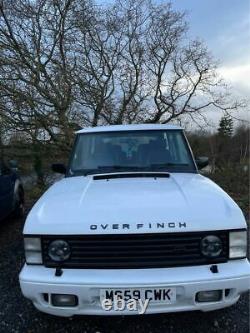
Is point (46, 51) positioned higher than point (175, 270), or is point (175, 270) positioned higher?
point (46, 51)

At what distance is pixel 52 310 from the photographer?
3.29 m

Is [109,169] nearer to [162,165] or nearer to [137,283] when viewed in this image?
[162,165]

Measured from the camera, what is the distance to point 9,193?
7.43 m

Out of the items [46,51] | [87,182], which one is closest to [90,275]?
[87,182]

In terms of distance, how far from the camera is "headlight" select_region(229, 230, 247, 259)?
3.34 metres

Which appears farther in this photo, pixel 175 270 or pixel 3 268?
pixel 3 268

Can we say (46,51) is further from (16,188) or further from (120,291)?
(120,291)

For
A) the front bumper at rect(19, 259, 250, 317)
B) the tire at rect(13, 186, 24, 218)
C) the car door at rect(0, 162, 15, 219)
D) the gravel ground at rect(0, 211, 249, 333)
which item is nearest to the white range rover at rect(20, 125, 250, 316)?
the front bumper at rect(19, 259, 250, 317)

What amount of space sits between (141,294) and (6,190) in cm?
470

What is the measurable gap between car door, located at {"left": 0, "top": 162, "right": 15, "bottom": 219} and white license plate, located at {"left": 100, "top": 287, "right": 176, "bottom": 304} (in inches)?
164

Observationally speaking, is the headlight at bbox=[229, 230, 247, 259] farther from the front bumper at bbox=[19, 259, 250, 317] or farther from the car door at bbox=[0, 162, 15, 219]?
the car door at bbox=[0, 162, 15, 219]

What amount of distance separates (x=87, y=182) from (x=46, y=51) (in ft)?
33.8

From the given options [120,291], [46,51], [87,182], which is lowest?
[120,291]

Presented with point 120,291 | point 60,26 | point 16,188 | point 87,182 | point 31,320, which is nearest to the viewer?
point 120,291
